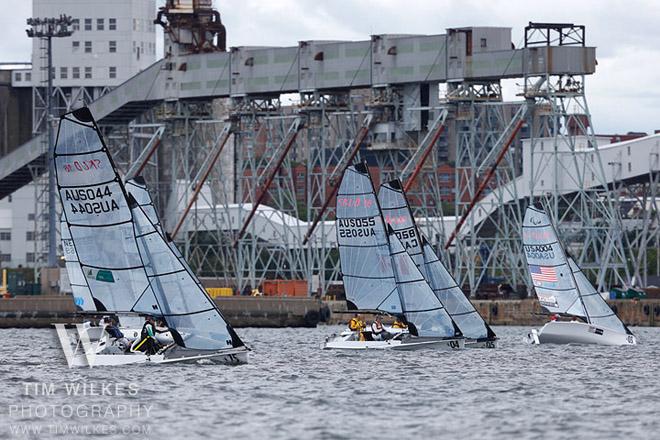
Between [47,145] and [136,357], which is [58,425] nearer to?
[136,357]

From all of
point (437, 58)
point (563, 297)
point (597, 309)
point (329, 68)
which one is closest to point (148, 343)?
point (563, 297)

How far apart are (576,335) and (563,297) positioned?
2.90 metres

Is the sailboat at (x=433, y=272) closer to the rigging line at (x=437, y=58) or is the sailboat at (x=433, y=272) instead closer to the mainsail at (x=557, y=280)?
the mainsail at (x=557, y=280)

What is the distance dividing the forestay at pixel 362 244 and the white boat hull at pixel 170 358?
43.3ft

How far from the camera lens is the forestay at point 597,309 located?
262ft

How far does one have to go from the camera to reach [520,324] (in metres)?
105

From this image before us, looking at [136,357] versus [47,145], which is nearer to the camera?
[136,357]

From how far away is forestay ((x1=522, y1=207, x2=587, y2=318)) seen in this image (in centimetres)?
8075

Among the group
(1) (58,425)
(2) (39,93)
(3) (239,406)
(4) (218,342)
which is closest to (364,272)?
(4) (218,342)

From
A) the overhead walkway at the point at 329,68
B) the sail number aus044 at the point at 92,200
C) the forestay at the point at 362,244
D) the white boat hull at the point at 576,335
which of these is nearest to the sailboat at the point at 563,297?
the white boat hull at the point at 576,335

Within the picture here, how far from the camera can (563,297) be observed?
8100 centimetres

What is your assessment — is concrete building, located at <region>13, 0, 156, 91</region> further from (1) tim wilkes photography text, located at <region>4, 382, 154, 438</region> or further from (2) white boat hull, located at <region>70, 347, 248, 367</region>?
(1) tim wilkes photography text, located at <region>4, 382, 154, 438</region>

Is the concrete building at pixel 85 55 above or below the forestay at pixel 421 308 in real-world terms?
above

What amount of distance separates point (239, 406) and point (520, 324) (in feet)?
192
